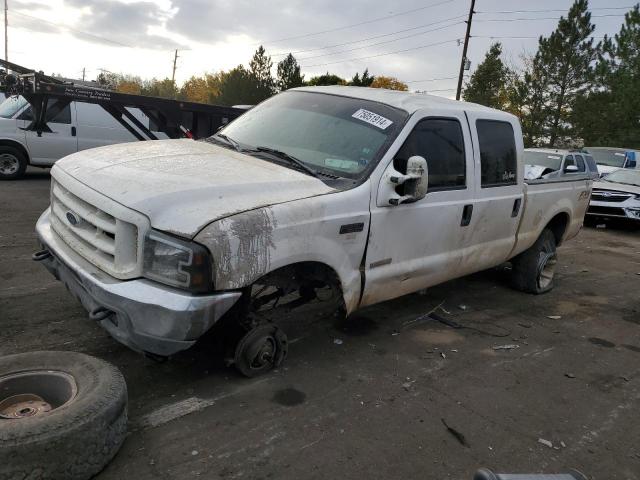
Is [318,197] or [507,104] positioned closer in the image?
[318,197]

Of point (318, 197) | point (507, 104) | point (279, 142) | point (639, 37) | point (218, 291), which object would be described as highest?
point (639, 37)

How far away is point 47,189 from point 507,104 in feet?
102

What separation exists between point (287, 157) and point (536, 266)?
11.9ft

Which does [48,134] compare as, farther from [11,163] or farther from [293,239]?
[293,239]

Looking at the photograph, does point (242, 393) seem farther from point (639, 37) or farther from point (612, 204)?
point (639, 37)

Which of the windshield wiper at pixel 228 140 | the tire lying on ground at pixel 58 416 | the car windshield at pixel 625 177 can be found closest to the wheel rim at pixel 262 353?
the tire lying on ground at pixel 58 416

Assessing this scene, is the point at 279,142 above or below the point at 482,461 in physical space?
above

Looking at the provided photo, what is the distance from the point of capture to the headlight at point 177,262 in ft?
8.80

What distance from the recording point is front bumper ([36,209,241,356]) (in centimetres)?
269

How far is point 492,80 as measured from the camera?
114ft

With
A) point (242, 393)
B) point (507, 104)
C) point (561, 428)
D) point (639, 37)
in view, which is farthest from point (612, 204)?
point (507, 104)

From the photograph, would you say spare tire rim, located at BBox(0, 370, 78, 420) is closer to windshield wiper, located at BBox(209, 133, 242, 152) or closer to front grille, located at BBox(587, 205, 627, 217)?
windshield wiper, located at BBox(209, 133, 242, 152)

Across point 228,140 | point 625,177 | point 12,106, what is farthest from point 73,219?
point 625,177

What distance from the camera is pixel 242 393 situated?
3268mm
